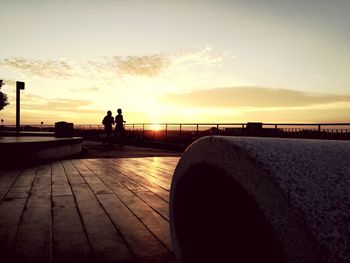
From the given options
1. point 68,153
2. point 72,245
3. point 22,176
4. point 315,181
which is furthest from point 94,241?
point 68,153

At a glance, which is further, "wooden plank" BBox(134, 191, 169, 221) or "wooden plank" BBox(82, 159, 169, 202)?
"wooden plank" BBox(82, 159, 169, 202)

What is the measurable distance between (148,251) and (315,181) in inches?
82.6

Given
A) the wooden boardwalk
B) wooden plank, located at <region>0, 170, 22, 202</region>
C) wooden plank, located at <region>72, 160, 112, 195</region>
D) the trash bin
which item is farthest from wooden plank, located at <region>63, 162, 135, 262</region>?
the trash bin

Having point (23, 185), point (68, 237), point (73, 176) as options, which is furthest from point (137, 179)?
point (68, 237)

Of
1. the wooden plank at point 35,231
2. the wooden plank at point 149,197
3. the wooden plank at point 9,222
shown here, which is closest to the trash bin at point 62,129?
the wooden plank at point 149,197

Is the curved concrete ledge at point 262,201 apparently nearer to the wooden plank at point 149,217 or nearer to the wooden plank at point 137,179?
the wooden plank at point 149,217

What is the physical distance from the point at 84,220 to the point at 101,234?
0.55 metres

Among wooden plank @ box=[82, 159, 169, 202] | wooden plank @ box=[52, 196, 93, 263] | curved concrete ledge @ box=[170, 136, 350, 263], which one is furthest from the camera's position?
wooden plank @ box=[82, 159, 169, 202]

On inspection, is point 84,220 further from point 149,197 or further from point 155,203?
point 149,197

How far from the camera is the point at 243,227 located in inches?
47.7

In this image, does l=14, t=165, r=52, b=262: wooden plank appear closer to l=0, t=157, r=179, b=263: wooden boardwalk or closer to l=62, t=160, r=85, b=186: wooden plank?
l=0, t=157, r=179, b=263: wooden boardwalk

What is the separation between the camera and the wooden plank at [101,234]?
266 cm

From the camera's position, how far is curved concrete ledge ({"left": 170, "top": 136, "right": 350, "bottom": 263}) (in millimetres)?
821

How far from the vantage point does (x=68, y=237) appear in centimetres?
306
